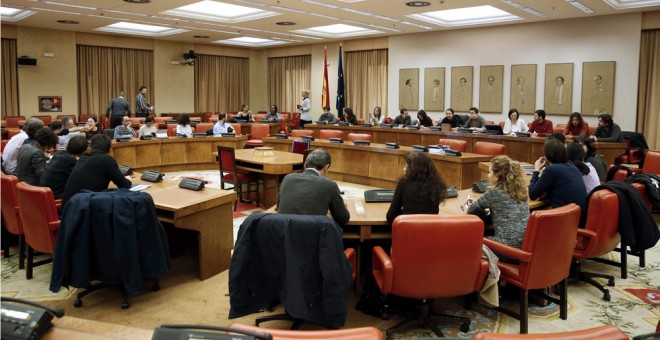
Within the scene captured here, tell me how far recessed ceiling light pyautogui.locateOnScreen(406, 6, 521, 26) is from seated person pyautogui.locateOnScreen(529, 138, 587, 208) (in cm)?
702

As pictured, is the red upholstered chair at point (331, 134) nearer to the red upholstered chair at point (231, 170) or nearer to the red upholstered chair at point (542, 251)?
the red upholstered chair at point (231, 170)

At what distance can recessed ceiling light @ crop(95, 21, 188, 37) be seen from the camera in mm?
12552

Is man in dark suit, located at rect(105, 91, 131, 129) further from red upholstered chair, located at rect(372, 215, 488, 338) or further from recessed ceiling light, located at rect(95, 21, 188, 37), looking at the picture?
red upholstered chair, located at rect(372, 215, 488, 338)

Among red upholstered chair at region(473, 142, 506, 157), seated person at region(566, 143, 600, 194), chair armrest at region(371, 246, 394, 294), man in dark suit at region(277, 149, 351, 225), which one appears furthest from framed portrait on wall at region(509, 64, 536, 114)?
chair armrest at region(371, 246, 394, 294)

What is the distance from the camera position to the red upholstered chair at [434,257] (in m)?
2.57

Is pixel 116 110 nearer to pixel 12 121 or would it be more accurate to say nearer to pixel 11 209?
pixel 12 121

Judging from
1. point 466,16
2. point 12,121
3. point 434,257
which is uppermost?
point 466,16

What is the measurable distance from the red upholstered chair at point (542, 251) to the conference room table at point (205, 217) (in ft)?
6.60

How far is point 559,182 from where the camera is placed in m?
3.72

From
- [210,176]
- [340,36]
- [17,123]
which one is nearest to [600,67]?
[340,36]

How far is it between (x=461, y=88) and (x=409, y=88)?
146cm

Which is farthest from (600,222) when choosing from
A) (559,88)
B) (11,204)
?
(559,88)

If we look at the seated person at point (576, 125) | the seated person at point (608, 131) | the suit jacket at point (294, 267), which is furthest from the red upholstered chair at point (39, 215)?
the seated person at point (576, 125)

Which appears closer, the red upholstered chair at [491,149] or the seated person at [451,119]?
the red upholstered chair at [491,149]
